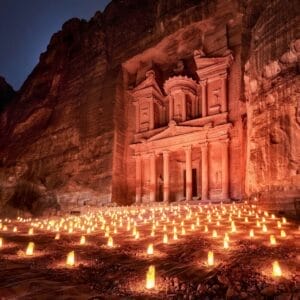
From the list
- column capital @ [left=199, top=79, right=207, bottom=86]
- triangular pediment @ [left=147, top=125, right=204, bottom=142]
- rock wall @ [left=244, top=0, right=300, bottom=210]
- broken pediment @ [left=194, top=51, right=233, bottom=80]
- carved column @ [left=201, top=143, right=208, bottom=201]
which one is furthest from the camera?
column capital @ [left=199, top=79, right=207, bottom=86]

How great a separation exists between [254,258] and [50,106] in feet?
95.8

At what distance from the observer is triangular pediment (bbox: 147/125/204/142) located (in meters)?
23.0

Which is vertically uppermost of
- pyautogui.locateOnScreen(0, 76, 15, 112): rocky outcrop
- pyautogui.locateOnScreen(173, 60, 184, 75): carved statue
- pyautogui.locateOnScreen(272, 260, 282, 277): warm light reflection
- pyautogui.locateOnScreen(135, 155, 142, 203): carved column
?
pyautogui.locateOnScreen(0, 76, 15, 112): rocky outcrop

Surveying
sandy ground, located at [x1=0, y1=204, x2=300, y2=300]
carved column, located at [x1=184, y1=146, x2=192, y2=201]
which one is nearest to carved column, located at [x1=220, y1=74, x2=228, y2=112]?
carved column, located at [x1=184, y1=146, x2=192, y2=201]

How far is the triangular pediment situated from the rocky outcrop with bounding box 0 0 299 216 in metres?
2.75

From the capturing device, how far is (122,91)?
88.4ft

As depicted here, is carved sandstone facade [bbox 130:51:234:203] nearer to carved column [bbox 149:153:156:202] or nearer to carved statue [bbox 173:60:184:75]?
carved column [bbox 149:153:156:202]

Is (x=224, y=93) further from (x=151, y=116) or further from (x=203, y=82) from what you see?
(x=151, y=116)

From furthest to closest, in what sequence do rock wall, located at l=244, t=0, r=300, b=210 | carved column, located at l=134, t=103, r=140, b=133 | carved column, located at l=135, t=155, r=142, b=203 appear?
carved column, located at l=134, t=103, r=140, b=133 → carved column, located at l=135, t=155, r=142, b=203 → rock wall, located at l=244, t=0, r=300, b=210

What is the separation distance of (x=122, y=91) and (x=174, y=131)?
21.4 feet

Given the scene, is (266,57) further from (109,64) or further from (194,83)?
(109,64)

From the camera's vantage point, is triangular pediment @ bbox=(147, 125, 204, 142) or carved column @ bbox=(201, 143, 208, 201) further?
triangular pediment @ bbox=(147, 125, 204, 142)

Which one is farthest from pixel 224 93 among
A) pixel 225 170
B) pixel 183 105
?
pixel 225 170

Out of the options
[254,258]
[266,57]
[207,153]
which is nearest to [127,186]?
[207,153]
